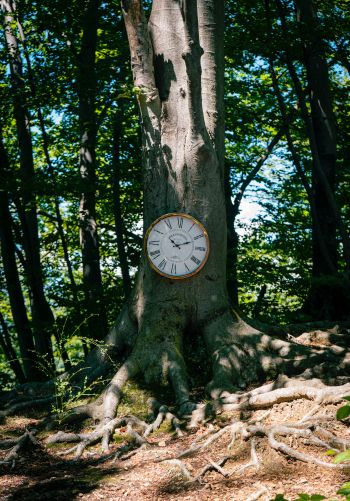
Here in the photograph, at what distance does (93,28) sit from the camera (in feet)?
39.4

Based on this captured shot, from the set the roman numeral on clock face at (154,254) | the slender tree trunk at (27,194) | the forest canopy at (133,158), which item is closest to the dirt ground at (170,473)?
the roman numeral on clock face at (154,254)

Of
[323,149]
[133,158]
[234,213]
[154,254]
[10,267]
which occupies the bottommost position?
[154,254]

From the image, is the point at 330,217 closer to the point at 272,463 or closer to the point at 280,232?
the point at 280,232

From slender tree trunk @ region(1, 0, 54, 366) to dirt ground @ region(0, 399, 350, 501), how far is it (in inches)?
219

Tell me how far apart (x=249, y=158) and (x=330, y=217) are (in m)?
6.24

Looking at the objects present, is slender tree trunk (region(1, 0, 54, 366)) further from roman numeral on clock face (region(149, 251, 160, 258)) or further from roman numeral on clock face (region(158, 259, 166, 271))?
roman numeral on clock face (region(158, 259, 166, 271))

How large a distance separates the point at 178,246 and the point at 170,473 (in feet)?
8.83

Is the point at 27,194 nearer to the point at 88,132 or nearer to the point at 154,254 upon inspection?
the point at 88,132

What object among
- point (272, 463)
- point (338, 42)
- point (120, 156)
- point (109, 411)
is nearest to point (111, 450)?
point (109, 411)

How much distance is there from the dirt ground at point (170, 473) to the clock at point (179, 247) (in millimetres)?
1773

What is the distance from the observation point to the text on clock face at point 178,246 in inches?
252

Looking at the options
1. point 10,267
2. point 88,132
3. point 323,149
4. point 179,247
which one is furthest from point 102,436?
point 88,132

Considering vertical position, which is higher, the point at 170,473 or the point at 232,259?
the point at 232,259

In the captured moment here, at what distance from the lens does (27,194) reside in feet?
35.5
